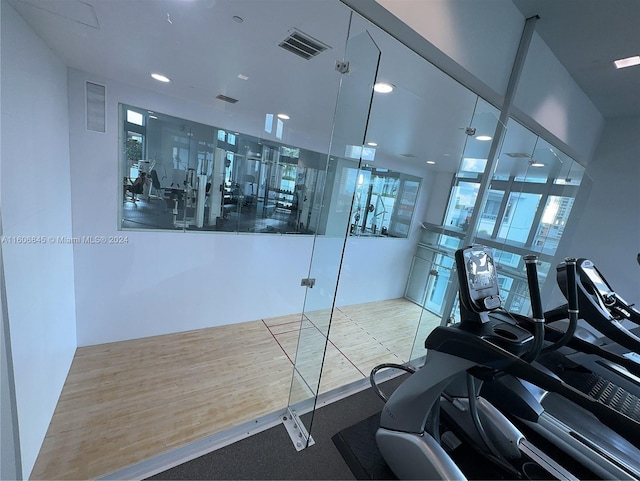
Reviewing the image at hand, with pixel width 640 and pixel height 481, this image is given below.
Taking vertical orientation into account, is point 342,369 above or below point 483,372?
below

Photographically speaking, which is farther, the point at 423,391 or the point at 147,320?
the point at 147,320

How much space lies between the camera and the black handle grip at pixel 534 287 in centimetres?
125

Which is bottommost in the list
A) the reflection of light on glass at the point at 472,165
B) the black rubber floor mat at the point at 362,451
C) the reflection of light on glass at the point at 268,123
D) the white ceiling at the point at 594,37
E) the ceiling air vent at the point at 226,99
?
the black rubber floor mat at the point at 362,451

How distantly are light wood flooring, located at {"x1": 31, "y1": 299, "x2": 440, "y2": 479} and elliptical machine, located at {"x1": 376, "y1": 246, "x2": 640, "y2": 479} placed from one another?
82 centimetres

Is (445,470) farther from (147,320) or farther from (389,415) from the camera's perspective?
(147,320)

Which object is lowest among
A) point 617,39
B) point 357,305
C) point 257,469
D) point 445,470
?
point 357,305

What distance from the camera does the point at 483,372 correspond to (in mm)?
1320

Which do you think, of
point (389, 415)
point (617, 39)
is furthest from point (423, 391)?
point (617, 39)

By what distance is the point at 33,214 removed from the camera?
1636mm

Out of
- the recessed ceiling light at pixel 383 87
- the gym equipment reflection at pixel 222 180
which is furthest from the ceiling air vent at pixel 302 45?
the gym equipment reflection at pixel 222 180

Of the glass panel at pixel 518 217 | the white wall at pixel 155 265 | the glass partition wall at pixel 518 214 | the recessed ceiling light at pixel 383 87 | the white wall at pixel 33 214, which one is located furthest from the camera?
the glass panel at pixel 518 217

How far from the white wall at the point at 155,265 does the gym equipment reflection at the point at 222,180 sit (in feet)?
0.48

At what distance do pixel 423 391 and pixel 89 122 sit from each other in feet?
12.8

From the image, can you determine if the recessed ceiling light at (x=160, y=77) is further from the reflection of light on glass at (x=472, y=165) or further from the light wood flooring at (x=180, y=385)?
the reflection of light on glass at (x=472, y=165)
